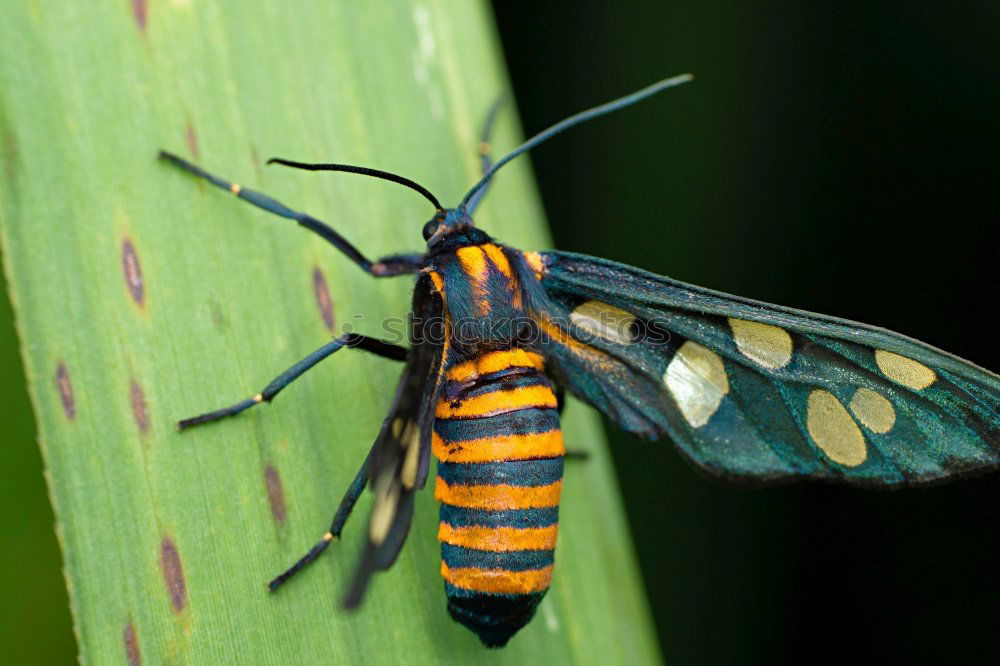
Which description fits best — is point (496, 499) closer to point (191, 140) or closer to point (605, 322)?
point (605, 322)

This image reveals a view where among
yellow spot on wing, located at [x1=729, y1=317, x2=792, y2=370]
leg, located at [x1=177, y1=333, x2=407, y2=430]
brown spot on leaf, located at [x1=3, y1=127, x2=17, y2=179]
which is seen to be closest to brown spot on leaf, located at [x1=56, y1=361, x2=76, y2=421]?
leg, located at [x1=177, y1=333, x2=407, y2=430]

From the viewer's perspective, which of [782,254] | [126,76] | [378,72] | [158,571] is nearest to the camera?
[158,571]

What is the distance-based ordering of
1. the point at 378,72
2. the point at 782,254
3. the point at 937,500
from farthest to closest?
the point at 782,254, the point at 937,500, the point at 378,72

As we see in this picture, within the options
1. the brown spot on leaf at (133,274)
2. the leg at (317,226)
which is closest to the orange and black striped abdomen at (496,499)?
the leg at (317,226)

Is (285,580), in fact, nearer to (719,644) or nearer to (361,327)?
(361,327)

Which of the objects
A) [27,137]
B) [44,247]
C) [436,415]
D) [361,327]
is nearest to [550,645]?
[436,415]

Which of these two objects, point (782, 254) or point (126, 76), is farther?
point (782, 254)

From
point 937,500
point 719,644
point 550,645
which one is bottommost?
point 719,644
